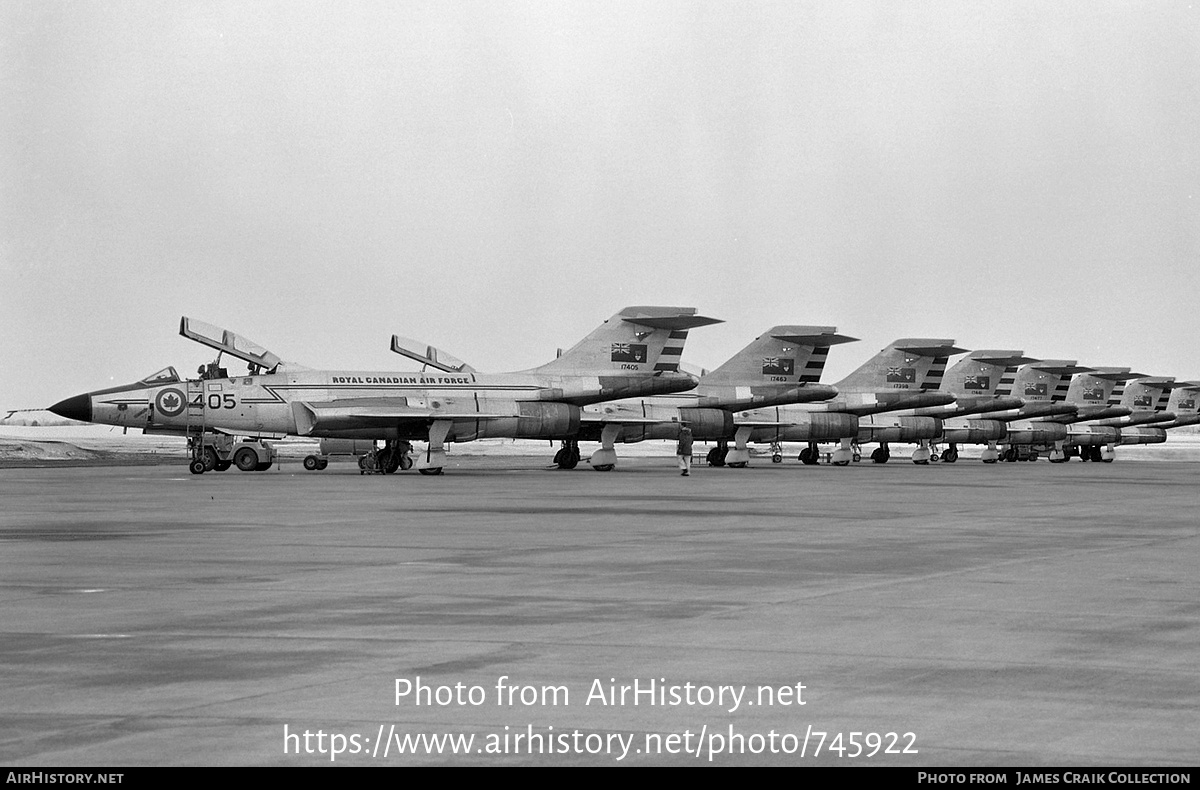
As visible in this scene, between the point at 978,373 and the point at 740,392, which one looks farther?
the point at 978,373

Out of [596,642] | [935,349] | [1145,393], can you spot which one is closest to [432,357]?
[935,349]

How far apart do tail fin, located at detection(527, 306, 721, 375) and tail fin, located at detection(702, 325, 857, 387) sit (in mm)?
5753

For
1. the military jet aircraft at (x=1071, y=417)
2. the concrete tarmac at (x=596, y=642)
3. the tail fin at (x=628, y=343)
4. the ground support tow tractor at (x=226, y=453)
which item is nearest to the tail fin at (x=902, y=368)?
the military jet aircraft at (x=1071, y=417)

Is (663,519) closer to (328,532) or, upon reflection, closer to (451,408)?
(328,532)

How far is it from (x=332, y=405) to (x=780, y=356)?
17.4 m

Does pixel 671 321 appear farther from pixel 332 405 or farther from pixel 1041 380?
pixel 1041 380

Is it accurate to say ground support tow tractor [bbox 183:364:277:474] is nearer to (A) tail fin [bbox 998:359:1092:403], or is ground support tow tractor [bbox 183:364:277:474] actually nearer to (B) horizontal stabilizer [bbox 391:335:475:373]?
(B) horizontal stabilizer [bbox 391:335:475:373]

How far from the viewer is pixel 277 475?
37625 mm

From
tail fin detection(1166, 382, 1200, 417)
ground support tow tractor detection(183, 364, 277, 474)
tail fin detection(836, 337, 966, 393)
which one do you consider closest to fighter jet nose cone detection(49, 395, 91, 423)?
ground support tow tractor detection(183, 364, 277, 474)

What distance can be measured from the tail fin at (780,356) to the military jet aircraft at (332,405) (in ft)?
25.0

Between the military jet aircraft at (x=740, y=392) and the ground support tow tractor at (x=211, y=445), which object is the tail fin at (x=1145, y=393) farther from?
the ground support tow tractor at (x=211, y=445)

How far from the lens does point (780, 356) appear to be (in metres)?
50.0

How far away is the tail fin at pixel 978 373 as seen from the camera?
63688mm

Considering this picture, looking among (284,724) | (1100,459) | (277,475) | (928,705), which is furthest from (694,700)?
(1100,459)
